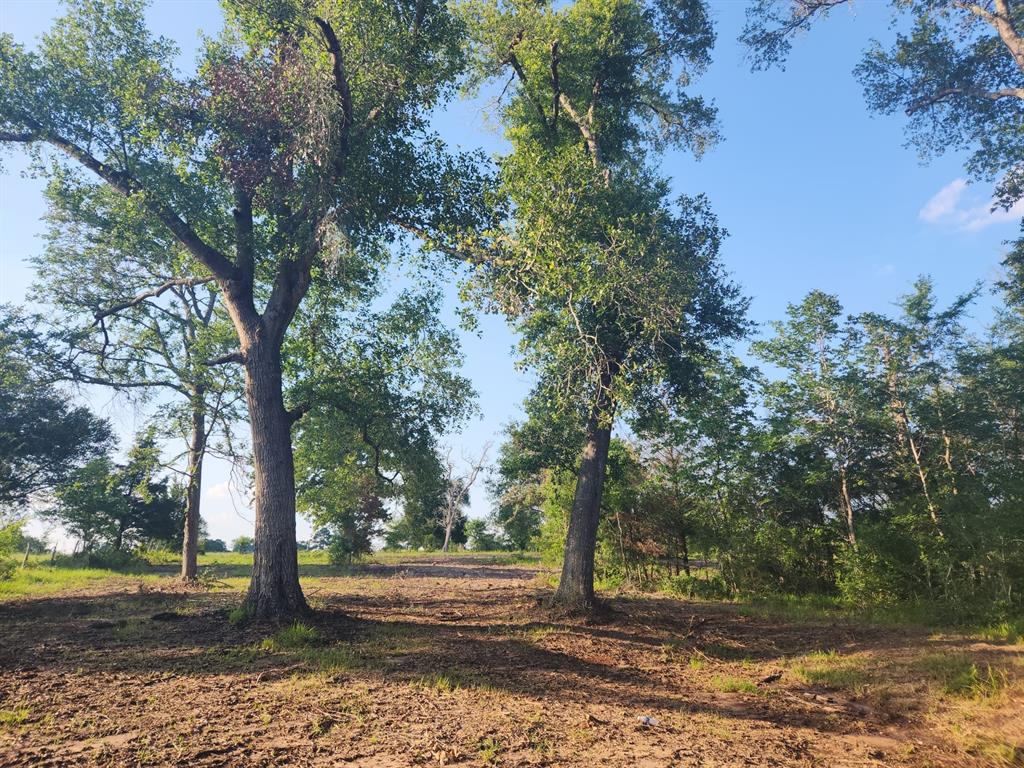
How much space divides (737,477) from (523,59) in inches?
459

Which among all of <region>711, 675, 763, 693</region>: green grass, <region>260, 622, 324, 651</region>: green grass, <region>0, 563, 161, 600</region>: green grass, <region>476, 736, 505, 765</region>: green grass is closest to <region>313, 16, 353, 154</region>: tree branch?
<region>260, 622, 324, 651</region>: green grass

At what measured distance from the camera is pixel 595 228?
9.34 m

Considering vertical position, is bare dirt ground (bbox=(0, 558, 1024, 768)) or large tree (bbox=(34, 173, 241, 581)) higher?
large tree (bbox=(34, 173, 241, 581))

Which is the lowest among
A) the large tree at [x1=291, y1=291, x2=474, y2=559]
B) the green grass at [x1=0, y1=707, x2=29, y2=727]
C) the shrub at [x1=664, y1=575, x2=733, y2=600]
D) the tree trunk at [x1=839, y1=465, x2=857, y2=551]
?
the shrub at [x1=664, y1=575, x2=733, y2=600]

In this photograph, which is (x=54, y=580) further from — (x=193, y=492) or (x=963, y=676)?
(x=963, y=676)

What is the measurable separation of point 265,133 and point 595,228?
5.94 metres

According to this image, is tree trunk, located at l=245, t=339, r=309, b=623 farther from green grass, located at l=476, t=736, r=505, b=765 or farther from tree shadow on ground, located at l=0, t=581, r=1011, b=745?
green grass, located at l=476, t=736, r=505, b=765

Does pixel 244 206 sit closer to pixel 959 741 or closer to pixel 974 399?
pixel 959 741

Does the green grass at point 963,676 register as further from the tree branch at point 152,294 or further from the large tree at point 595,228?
the tree branch at point 152,294

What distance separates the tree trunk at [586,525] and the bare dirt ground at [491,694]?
76cm

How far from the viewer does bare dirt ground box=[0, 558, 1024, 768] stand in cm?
383

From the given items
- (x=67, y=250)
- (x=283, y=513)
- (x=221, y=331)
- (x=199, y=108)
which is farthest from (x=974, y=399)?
(x=67, y=250)

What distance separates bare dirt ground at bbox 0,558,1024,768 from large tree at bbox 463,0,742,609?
11.0 ft

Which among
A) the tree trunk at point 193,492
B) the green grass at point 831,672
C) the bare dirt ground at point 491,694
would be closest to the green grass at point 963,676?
the bare dirt ground at point 491,694
